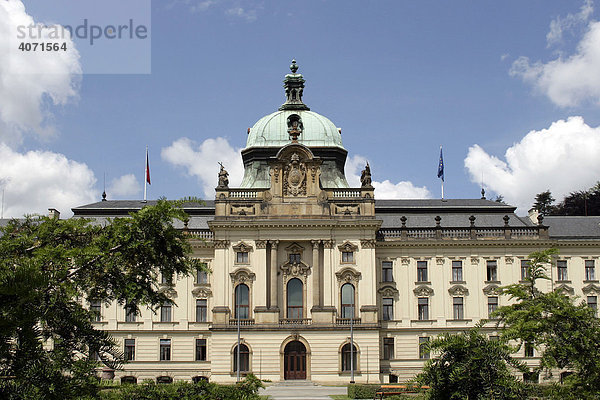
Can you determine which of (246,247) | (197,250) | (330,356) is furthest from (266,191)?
(330,356)

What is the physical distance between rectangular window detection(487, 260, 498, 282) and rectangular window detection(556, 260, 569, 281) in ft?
18.8

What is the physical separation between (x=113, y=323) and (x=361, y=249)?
22016 mm

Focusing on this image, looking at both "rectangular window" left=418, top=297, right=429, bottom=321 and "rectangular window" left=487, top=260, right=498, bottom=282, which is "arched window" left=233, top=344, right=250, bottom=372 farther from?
"rectangular window" left=487, top=260, right=498, bottom=282

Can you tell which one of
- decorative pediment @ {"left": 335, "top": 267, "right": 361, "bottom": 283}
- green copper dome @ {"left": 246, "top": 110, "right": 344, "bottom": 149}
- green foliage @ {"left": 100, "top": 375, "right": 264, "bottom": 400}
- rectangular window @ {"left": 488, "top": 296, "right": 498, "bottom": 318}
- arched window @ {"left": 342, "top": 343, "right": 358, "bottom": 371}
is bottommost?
arched window @ {"left": 342, "top": 343, "right": 358, "bottom": 371}

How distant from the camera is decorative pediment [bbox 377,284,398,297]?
2267 inches

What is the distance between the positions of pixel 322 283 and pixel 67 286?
41.9 metres

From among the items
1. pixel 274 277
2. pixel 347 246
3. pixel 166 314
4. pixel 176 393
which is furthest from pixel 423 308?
A: pixel 176 393

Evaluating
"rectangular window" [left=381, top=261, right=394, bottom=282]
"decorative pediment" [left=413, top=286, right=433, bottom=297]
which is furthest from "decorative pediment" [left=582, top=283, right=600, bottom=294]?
"rectangular window" [left=381, top=261, right=394, bottom=282]

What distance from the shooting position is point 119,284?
587 inches

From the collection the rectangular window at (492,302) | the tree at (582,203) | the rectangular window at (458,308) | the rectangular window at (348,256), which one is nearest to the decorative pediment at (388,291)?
the rectangular window at (348,256)

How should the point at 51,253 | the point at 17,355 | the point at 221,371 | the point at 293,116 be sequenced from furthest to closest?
the point at 293,116
the point at 221,371
the point at 51,253
the point at 17,355

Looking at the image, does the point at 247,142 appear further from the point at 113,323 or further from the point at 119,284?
the point at 119,284

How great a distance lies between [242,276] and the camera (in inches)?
2164

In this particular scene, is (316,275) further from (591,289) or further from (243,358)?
(591,289)
